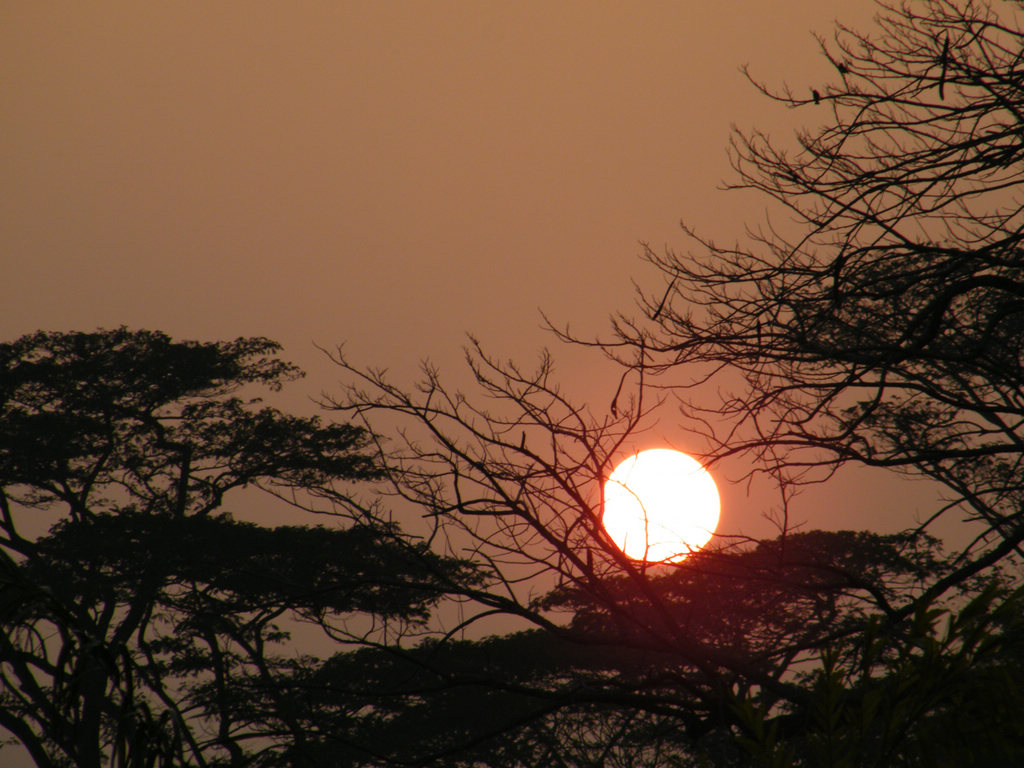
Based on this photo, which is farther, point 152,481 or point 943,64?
point 152,481

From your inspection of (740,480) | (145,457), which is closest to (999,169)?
(740,480)

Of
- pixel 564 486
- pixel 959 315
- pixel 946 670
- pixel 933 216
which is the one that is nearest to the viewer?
pixel 946 670

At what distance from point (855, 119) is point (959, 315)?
2181 millimetres

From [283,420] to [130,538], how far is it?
354 cm

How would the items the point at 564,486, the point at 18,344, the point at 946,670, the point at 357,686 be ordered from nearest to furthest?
1. the point at 946,670
2. the point at 564,486
3. the point at 357,686
4. the point at 18,344

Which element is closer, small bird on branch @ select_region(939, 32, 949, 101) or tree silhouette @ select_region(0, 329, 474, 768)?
small bird on branch @ select_region(939, 32, 949, 101)

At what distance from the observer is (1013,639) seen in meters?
2.28

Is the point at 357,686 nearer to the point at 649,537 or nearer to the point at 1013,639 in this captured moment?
the point at 649,537

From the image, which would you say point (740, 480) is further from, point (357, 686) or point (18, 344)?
point (18, 344)

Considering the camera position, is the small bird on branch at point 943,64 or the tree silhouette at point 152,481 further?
the tree silhouette at point 152,481

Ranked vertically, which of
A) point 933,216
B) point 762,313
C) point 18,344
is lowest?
point 762,313

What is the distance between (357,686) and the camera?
1628 cm

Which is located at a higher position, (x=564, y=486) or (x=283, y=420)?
(x=283, y=420)

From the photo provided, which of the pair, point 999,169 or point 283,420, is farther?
point 283,420
